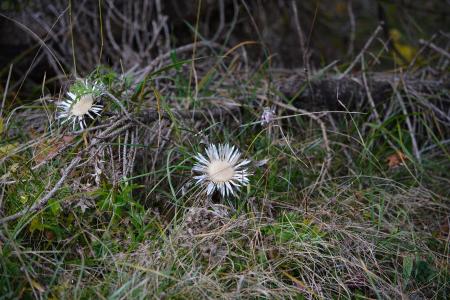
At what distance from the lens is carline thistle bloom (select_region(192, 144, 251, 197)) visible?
1.67 meters

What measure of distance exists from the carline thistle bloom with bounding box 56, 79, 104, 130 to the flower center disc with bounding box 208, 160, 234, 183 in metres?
0.40

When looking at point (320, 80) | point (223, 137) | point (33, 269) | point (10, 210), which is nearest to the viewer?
point (33, 269)

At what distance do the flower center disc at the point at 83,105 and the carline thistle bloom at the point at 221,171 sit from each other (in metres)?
0.39

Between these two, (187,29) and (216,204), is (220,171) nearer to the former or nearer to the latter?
(216,204)

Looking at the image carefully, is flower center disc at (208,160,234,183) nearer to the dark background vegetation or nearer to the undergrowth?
the undergrowth

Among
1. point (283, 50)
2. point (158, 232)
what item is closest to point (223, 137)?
point (158, 232)

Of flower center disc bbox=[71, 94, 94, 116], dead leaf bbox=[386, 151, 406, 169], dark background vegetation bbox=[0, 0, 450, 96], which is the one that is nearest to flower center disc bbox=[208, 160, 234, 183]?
flower center disc bbox=[71, 94, 94, 116]

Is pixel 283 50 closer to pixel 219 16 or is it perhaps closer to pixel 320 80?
pixel 219 16

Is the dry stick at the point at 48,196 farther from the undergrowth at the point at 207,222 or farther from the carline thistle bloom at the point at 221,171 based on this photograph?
the carline thistle bloom at the point at 221,171

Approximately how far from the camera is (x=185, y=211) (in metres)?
1.69

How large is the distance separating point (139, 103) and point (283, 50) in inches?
68.7

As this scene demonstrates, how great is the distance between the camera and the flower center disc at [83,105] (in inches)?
67.9

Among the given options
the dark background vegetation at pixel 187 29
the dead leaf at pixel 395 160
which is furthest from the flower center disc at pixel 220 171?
the dark background vegetation at pixel 187 29

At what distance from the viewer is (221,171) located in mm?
1686
